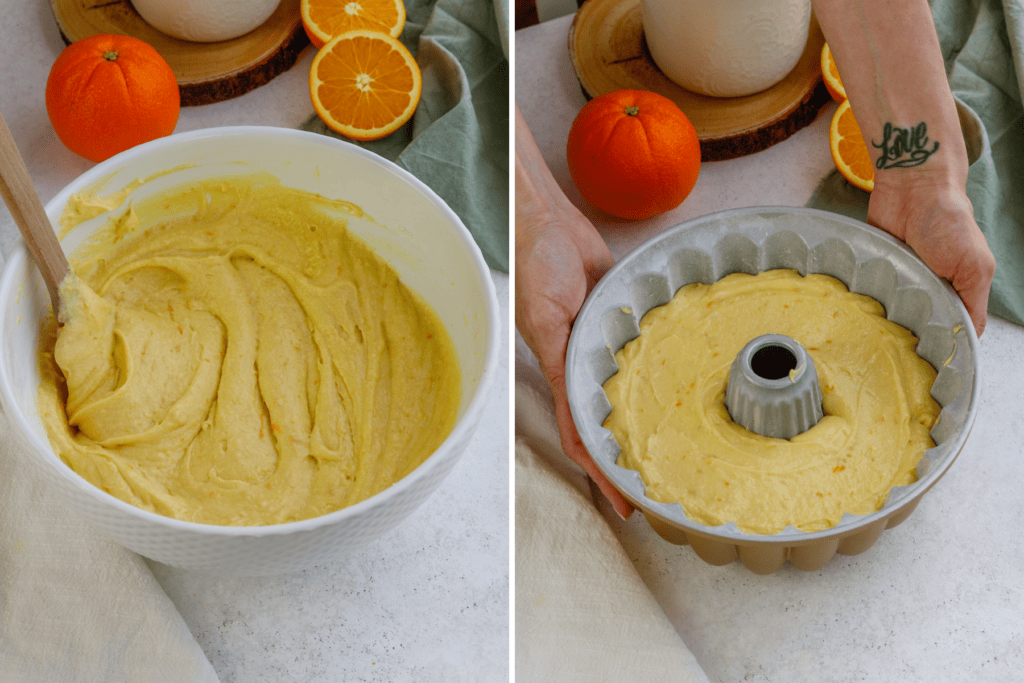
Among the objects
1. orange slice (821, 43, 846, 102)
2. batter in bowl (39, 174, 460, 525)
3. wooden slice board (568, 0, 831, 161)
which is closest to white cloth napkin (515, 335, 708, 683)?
Result: batter in bowl (39, 174, 460, 525)

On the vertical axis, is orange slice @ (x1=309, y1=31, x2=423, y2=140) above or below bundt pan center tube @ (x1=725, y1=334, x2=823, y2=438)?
above

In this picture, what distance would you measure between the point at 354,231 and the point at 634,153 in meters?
0.41

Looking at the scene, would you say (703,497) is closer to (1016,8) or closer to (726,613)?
(726,613)

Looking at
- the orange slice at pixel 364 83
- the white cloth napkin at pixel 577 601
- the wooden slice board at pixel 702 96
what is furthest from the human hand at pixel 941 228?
the orange slice at pixel 364 83

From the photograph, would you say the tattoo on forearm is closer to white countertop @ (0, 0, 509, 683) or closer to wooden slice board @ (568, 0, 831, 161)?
wooden slice board @ (568, 0, 831, 161)

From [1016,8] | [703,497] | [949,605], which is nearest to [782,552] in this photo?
[703,497]

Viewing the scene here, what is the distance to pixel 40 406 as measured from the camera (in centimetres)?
91

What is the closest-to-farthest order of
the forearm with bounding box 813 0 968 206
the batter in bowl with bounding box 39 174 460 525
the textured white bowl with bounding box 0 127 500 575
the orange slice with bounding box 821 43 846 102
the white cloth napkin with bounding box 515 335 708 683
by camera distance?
the textured white bowl with bounding box 0 127 500 575 < the batter in bowl with bounding box 39 174 460 525 < the white cloth napkin with bounding box 515 335 708 683 < the forearm with bounding box 813 0 968 206 < the orange slice with bounding box 821 43 846 102

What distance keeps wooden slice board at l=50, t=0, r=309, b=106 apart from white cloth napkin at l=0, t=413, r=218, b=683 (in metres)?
0.65

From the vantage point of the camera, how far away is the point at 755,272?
1.21m

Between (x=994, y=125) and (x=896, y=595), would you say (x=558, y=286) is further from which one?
(x=994, y=125)

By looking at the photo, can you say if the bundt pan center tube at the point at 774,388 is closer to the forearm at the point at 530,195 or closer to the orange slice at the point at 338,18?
the forearm at the point at 530,195

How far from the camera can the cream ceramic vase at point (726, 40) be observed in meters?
1.29

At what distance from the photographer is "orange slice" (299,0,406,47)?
4.51ft
